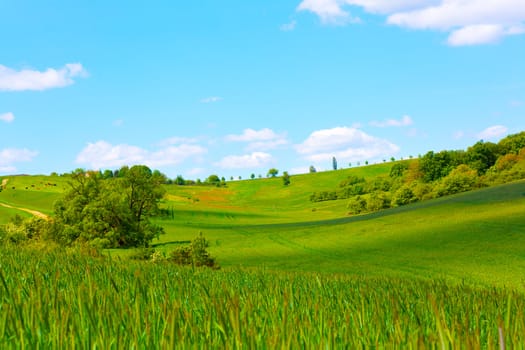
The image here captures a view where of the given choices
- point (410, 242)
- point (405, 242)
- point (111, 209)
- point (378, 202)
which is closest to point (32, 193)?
point (111, 209)

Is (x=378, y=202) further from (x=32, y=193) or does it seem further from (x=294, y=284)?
(x=294, y=284)

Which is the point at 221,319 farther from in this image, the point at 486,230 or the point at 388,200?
the point at 388,200

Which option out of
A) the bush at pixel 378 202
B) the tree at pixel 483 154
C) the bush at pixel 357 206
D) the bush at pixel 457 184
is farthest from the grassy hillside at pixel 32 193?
the tree at pixel 483 154

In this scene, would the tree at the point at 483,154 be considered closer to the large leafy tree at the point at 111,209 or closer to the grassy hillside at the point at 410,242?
the grassy hillside at the point at 410,242

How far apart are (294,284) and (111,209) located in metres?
67.8

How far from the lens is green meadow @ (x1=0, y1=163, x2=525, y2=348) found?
221cm

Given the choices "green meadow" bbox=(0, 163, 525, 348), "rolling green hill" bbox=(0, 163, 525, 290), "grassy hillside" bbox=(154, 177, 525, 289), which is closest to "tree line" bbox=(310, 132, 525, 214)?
"green meadow" bbox=(0, 163, 525, 348)

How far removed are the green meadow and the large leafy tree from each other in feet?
13.1

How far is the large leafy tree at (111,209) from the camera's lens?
68.9m

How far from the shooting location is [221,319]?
222 centimetres

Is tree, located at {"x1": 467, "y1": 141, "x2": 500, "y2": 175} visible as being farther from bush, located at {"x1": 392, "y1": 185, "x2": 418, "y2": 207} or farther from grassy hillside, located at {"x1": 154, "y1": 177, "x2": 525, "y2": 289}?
grassy hillside, located at {"x1": 154, "y1": 177, "x2": 525, "y2": 289}

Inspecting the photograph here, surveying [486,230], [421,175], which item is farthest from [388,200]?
[486,230]

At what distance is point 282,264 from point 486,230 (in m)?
24.3

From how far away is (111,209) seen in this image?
70375 millimetres
